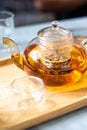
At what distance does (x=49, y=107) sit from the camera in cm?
63

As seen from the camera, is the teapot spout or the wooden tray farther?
the teapot spout

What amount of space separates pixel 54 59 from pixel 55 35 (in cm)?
4

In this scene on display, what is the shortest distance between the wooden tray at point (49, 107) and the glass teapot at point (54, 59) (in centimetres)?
2

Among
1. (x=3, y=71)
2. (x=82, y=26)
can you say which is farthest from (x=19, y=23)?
(x=3, y=71)

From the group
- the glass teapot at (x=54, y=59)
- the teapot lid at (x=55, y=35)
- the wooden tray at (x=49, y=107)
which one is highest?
the teapot lid at (x=55, y=35)

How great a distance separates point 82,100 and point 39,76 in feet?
0.32

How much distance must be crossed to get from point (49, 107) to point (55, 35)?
0.44 feet

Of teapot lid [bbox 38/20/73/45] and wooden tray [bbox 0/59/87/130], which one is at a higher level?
teapot lid [bbox 38/20/73/45]

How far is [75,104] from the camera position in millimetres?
631

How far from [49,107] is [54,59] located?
0.10m

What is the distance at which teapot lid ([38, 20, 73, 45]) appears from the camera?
674mm

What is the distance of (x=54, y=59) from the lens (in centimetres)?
68

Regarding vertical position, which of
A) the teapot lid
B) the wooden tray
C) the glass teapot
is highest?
the teapot lid

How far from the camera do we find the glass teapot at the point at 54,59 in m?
0.68
